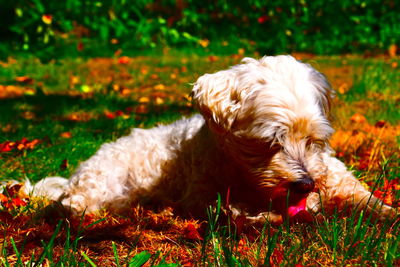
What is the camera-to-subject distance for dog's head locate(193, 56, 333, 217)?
263 centimetres

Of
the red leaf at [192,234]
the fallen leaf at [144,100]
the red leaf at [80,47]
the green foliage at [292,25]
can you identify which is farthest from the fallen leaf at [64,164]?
the green foliage at [292,25]

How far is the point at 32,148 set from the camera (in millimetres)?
4051

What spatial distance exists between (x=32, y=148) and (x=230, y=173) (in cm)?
200

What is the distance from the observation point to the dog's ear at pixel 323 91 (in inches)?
114

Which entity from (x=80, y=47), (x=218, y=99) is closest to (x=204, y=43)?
(x=80, y=47)

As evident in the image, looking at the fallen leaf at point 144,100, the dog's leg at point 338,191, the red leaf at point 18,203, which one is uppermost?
the dog's leg at point 338,191

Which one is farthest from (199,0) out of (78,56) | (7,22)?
(7,22)

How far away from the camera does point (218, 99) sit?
2830 mm

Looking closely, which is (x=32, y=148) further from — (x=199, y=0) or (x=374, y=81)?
(x=199, y=0)

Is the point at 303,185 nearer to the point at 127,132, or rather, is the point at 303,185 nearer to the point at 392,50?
the point at 127,132

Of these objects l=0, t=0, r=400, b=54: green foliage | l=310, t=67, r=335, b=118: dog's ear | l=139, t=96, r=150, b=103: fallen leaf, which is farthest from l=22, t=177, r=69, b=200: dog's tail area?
l=0, t=0, r=400, b=54: green foliage

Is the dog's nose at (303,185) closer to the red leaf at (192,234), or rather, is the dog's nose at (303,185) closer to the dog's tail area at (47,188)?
the red leaf at (192,234)

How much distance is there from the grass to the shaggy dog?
17 centimetres

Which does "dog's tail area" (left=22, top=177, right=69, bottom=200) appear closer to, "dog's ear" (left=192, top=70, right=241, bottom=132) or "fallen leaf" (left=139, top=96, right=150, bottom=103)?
"dog's ear" (left=192, top=70, right=241, bottom=132)
